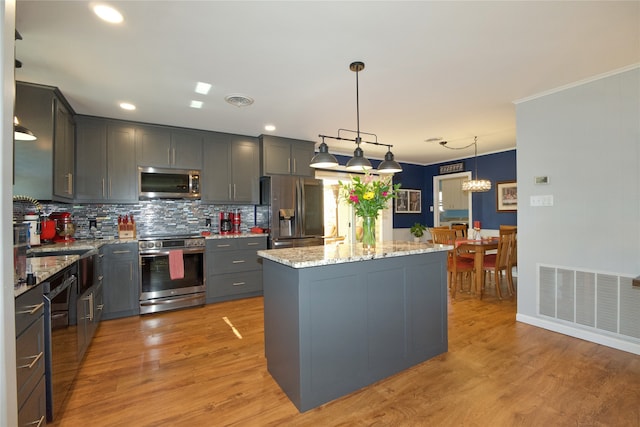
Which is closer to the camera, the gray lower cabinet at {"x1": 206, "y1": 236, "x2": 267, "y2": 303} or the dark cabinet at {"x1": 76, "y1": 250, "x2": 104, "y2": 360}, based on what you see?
the dark cabinet at {"x1": 76, "y1": 250, "x2": 104, "y2": 360}

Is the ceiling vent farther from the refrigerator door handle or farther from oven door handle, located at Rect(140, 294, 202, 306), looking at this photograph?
oven door handle, located at Rect(140, 294, 202, 306)

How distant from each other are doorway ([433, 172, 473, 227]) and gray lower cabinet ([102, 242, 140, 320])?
20.0 feet

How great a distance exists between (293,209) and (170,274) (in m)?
1.92

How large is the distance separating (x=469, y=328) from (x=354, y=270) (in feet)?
6.18

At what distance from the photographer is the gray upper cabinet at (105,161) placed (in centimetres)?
354

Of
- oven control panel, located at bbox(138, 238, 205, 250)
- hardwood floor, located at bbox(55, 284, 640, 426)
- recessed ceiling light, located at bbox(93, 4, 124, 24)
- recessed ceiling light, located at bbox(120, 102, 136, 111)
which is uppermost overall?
recessed ceiling light, located at bbox(93, 4, 124, 24)

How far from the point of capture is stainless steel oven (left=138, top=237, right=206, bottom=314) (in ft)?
11.7

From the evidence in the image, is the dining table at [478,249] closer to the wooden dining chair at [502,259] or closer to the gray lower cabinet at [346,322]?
the wooden dining chair at [502,259]

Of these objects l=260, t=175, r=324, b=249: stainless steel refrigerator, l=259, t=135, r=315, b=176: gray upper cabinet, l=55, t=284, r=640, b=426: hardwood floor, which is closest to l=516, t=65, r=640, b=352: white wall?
l=55, t=284, r=640, b=426: hardwood floor

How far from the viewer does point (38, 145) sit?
270 centimetres

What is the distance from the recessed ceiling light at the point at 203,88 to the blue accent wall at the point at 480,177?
3.33m

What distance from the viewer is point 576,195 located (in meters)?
2.79

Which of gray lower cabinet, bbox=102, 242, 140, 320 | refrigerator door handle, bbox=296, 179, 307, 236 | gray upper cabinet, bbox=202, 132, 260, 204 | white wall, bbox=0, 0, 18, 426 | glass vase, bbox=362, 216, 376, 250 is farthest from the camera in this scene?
refrigerator door handle, bbox=296, 179, 307, 236

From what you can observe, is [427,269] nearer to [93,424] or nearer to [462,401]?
[462,401]
